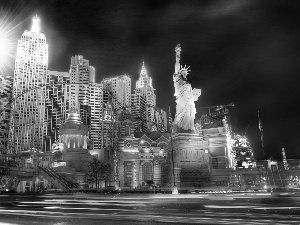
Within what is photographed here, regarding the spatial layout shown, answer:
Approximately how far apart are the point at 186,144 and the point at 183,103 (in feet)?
A: 35.1

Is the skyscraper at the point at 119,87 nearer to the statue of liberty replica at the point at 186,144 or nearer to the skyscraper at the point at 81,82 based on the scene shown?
the skyscraper at the point at 81,82

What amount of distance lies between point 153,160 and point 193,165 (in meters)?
8.76

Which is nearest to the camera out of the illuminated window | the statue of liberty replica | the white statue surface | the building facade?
the statue of liberty replica

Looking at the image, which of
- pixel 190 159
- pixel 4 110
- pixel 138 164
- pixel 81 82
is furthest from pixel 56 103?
pixel 190 159

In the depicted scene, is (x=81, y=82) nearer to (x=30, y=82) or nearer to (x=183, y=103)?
(x=30, y=82)

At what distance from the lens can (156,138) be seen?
81375mm

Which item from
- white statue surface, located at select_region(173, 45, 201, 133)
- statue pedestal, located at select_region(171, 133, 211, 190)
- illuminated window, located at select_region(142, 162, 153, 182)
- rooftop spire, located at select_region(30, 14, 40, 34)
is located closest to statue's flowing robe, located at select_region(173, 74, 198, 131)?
white statue surface, located at select_region(173, 45, 201, 133)

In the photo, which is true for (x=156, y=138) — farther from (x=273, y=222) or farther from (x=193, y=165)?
(x=273, y=222)

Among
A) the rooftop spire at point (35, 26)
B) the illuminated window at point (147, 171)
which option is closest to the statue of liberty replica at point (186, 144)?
the illuminated window at point (147, 171)

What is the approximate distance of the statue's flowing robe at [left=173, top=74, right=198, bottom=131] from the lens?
249 feet

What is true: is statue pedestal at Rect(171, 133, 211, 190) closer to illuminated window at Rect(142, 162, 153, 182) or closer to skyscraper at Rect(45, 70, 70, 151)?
illuminated window at Rect(142, 162, 153, 182)

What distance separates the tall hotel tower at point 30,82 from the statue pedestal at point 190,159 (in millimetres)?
93037

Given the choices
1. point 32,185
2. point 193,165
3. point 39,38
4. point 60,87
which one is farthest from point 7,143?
point 193,165

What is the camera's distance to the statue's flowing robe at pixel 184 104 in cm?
7581
